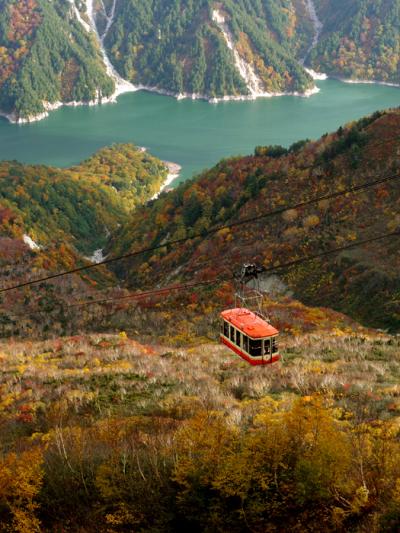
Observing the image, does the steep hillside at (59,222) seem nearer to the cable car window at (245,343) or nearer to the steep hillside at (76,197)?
the steep hillside at (76,197)

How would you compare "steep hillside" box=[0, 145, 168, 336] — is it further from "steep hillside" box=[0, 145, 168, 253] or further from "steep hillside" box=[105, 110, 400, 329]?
"steep hillside" box=[105, 110, 400, 329]

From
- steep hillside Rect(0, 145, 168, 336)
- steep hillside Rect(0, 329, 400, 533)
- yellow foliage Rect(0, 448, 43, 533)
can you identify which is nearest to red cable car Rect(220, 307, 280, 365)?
steep hillside Rect(0, 329, 400, 533)

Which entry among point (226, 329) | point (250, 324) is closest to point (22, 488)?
point (250, 324)

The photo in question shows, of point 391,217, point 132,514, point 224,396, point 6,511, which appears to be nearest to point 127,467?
point 132,514

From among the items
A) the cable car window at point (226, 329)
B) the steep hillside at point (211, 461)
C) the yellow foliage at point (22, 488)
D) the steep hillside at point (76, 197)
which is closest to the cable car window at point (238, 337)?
the cable car window at point (226, 329)

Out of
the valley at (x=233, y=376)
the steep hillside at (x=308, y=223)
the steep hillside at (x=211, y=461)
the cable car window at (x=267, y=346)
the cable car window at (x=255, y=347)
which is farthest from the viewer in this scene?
the steep hillside at (x=308, y=223)

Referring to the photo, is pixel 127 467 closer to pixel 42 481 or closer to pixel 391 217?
pixel 42 481

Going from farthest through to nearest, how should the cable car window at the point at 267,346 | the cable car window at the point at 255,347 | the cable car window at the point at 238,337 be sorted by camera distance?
1. the cable car window at the point at 238,337
2. the cable car window at the point at 267,346
3. the cable car window at the point at 255,347
